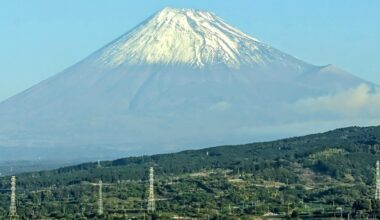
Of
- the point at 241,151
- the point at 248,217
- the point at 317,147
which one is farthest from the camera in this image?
the point at 241,151

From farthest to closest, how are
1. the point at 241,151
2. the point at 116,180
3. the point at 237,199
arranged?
the point at 241,151 < the point at 116,180 < the point at 237,199

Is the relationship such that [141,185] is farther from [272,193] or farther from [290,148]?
[290,148]

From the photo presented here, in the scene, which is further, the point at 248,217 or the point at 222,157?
the point at 222,157

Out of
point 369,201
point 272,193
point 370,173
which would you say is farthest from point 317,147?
point 369,201

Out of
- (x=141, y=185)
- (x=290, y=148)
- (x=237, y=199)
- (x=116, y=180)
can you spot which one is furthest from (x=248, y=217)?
(x=290, y=148)

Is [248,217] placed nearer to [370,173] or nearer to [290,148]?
[370,173]

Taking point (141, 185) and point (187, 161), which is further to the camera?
point (187, 161)
